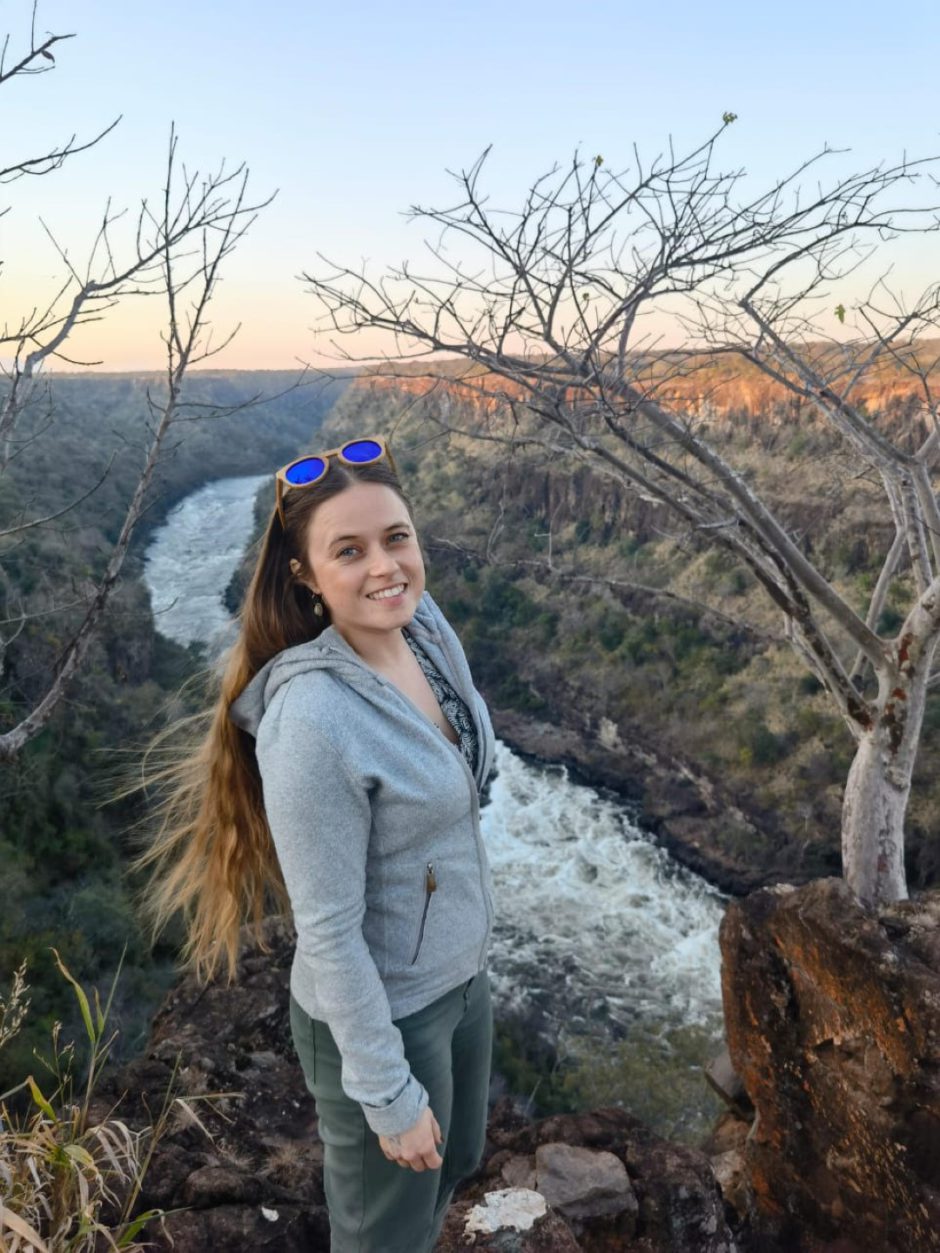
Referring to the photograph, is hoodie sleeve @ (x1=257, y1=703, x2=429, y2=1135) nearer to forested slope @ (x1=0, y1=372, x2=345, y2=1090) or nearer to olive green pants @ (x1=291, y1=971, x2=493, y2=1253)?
olive green pants @ (x1=291, y1=971, x2=493, y2=1253)

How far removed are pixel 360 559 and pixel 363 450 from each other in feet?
0.71

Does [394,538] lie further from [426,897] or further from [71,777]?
[71,777]

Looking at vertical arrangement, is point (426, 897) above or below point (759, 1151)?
above

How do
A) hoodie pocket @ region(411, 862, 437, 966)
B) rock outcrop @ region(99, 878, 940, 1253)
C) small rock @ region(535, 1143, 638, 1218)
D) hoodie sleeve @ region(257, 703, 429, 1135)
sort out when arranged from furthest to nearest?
small rock @ region(535, 1143, 638, 1218) < rock outcrop @ region(99, 878, 940, 1253) < hoodie pocket @ region(411, 862, 437, 966) < hoodie sleeve @ region(257, 703, 429, 1135)

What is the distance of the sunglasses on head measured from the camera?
140 centimetres

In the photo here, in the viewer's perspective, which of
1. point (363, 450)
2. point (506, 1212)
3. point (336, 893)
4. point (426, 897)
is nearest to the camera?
point (336, 893)

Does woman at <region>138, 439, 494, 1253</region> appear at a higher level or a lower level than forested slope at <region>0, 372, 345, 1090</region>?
higher

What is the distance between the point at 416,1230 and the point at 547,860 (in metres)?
14.6

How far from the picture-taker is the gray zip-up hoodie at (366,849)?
1181mm

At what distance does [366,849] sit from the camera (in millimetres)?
1233

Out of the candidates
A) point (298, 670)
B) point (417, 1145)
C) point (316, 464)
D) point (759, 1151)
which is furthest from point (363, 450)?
point (759, 1151)

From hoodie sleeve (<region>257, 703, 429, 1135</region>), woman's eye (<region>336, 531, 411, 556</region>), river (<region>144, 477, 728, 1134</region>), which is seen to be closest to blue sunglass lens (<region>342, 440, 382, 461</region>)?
woman's eye (<region>336, 531, 411, 556</region>)

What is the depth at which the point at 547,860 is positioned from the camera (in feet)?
51.1

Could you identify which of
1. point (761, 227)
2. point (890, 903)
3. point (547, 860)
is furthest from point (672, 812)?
point (761, 227)
